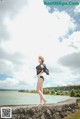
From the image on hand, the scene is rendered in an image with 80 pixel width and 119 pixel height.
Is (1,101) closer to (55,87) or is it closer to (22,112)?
(22,112)

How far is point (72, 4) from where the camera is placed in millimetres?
14633

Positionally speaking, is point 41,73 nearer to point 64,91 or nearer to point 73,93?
point 64,91

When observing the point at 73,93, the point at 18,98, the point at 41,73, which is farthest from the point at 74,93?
the point at 18,98

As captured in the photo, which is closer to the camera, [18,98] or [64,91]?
[18,98]

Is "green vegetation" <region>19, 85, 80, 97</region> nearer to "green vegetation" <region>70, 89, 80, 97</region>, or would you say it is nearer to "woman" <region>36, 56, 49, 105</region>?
"green vegetation" <region>70, 89, 80, 97</region>

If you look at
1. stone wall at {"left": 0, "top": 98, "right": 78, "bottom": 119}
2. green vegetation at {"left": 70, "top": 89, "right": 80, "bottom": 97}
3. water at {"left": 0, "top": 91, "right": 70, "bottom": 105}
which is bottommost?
stone wall at {"left": 0, "top": 98, "right": 78, "bottom": 119}

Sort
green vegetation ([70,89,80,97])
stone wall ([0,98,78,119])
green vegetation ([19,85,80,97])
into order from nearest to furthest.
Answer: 1. stone wall ([0,98,78,119])
2. green vegetation ([19,85,80,97])
3. green vegetation ([70,89,80,97])

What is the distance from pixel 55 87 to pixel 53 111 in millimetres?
673

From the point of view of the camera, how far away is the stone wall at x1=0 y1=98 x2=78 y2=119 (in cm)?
1459

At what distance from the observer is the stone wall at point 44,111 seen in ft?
47.9

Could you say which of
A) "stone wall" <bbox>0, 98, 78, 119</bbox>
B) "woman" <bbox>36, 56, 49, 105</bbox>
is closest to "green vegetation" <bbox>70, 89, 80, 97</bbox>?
"stone wall" <bbox>0, 98, 78, 119</bbox>

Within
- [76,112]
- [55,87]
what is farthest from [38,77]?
[76,112]

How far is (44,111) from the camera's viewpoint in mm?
14883

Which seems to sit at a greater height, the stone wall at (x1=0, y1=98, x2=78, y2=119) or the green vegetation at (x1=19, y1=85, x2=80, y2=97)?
the green vegetation at (x1=19, y1=85, x2=80, y2=97)
